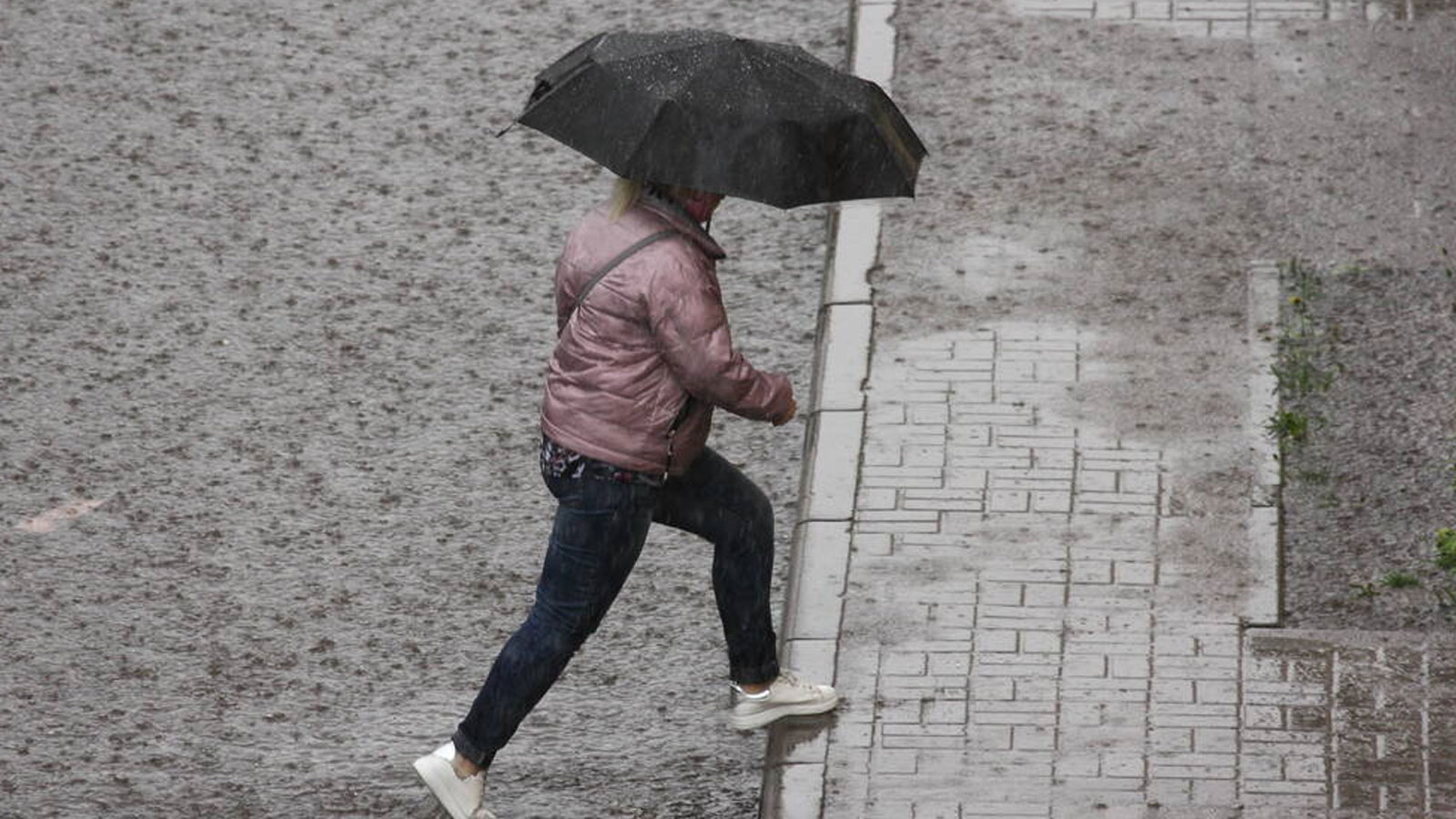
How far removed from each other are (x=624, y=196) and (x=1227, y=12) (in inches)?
200

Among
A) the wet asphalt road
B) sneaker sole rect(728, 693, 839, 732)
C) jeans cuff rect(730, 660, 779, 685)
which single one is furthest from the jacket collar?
the wet asphalt road

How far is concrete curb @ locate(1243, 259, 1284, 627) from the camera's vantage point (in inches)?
291

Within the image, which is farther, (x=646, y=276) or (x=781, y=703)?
(x=781, y=703)

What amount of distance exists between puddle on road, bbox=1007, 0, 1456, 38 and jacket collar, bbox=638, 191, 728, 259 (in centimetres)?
479

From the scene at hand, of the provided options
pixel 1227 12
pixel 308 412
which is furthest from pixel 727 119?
pixel 1227 12

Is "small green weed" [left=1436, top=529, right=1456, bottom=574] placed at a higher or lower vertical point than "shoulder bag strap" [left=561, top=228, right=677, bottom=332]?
lower

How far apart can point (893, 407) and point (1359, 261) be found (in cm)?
191

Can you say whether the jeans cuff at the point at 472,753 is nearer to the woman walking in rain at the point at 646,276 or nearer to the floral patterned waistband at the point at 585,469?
the woman walking in rain at the point at 646,276

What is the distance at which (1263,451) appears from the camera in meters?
8.02

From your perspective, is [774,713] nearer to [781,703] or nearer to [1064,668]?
[781,703]

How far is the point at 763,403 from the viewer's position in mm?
6309

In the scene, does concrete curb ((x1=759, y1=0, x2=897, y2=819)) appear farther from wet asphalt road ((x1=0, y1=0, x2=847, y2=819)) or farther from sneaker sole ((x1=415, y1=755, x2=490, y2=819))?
sneaker sole ((x1=415, y1=755, x2=490, y2=819))

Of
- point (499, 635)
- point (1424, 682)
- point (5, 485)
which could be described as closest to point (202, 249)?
point (5, 485)

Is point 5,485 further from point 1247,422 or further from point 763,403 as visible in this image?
point 1247,422
